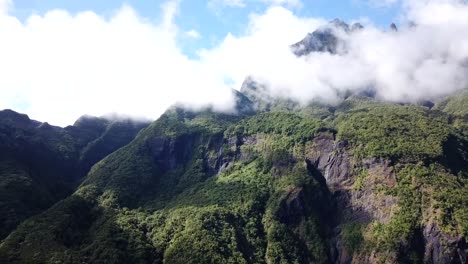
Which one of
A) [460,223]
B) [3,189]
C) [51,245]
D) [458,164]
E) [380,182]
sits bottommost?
[51,245]

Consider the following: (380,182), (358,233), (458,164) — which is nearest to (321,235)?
(358,233)

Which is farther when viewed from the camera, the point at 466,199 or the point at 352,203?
the point at 352,203

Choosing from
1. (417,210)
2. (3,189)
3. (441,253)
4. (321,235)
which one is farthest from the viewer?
(3,189)

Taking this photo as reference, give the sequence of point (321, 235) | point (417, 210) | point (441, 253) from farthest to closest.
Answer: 1. point (321, 235)
2. point (417, 210)
3. point (441, 253)

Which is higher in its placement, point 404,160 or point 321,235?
point 404,160

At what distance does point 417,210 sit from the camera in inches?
6742

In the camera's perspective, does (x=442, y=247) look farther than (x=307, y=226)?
No

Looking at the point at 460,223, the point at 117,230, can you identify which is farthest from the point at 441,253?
the point at 117,230

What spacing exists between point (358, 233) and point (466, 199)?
1523 inches

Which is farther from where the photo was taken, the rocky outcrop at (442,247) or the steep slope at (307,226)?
the steep slope at (307,226)

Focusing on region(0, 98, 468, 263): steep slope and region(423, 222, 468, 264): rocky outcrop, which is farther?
region(0, 98, 468, 263): steep slope

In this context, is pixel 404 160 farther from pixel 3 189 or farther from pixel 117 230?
pixel 3 189

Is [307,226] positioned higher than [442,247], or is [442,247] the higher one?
[307,226]

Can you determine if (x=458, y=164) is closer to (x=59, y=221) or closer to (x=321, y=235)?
(x=321, y=235)
